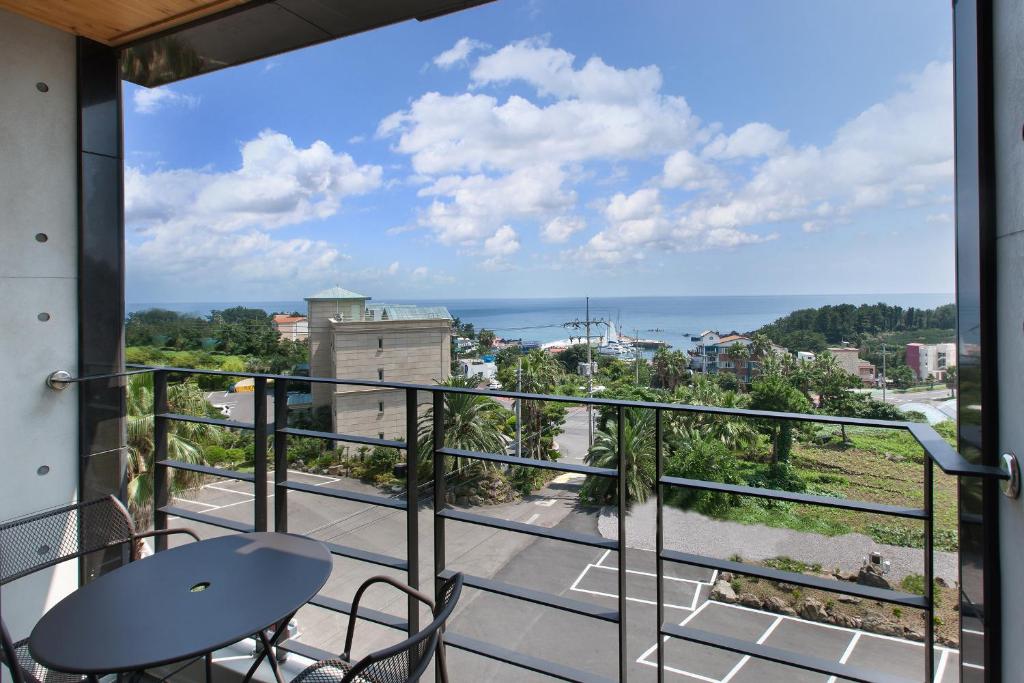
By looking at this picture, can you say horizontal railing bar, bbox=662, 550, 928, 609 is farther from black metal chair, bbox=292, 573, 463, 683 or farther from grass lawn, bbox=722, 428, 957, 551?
grass lawn, bbox=722, 428, 957, 551

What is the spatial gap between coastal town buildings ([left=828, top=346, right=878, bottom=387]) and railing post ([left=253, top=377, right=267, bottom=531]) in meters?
17.5

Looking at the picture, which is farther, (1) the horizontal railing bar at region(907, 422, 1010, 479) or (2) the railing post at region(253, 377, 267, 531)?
(2) the railing post at region(253, 377, 267, 531)

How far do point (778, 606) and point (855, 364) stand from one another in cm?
771

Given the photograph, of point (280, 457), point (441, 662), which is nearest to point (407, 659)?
point (441, 662)

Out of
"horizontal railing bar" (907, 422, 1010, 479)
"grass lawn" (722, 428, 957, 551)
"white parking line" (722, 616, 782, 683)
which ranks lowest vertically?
"white parking line" (722, 616, 782, 683)

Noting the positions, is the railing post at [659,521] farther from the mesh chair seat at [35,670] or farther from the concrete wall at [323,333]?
the concrete wall at [323,333]

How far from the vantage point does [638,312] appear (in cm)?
3388

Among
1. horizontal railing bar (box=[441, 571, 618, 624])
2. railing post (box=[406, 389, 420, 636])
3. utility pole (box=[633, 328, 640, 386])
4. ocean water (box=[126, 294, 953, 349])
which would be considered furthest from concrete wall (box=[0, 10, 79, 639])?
ocean water (box=[126, 294, 953, 349])

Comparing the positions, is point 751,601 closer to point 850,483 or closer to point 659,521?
Result: point 850,483

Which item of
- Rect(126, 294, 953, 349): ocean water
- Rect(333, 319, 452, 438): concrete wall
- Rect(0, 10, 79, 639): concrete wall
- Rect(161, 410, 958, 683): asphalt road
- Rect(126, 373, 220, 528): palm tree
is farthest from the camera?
Rect(126, 294, 953, 349): ocean water

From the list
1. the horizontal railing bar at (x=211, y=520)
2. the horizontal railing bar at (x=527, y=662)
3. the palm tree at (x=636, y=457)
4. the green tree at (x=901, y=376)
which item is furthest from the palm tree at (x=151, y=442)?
the green tree at (x=901, y=376)

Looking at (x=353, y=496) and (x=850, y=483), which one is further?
(x=850, y=483)

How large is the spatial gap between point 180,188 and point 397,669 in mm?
50211

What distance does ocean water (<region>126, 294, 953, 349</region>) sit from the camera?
90.6 ft
